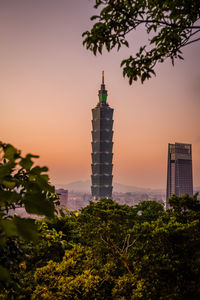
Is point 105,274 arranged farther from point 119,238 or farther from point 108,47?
point 108,47

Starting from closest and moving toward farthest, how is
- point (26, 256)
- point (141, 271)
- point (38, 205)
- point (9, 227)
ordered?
point (9, 227) < point (38, 205) < point (26, 256) < point (141, 271)

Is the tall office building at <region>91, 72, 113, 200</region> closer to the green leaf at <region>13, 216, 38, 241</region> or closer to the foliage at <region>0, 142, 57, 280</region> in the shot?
the foliage at <region>0, 142, 57, 280</region>

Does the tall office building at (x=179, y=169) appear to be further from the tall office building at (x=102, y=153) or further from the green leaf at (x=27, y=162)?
the green leaf at (x=27, y=162)

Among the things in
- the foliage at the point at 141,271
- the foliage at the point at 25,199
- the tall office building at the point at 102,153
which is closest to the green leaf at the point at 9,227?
the foliage at the point at 25,199

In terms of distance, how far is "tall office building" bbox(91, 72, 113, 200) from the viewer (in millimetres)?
122188

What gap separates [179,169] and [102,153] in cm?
6528

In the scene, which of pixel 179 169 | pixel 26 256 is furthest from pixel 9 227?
pixel 179 169

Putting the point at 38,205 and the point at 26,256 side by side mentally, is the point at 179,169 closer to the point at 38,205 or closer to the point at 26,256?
the point at 26,256

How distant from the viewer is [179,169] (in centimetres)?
15512

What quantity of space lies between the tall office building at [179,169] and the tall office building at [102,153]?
54884 millimetres

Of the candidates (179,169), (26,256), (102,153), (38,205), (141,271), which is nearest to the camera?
(38,205)

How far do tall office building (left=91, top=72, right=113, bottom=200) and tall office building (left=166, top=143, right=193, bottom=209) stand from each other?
2161 inches

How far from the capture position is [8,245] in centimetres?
135

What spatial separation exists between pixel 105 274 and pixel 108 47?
23.4 ft
